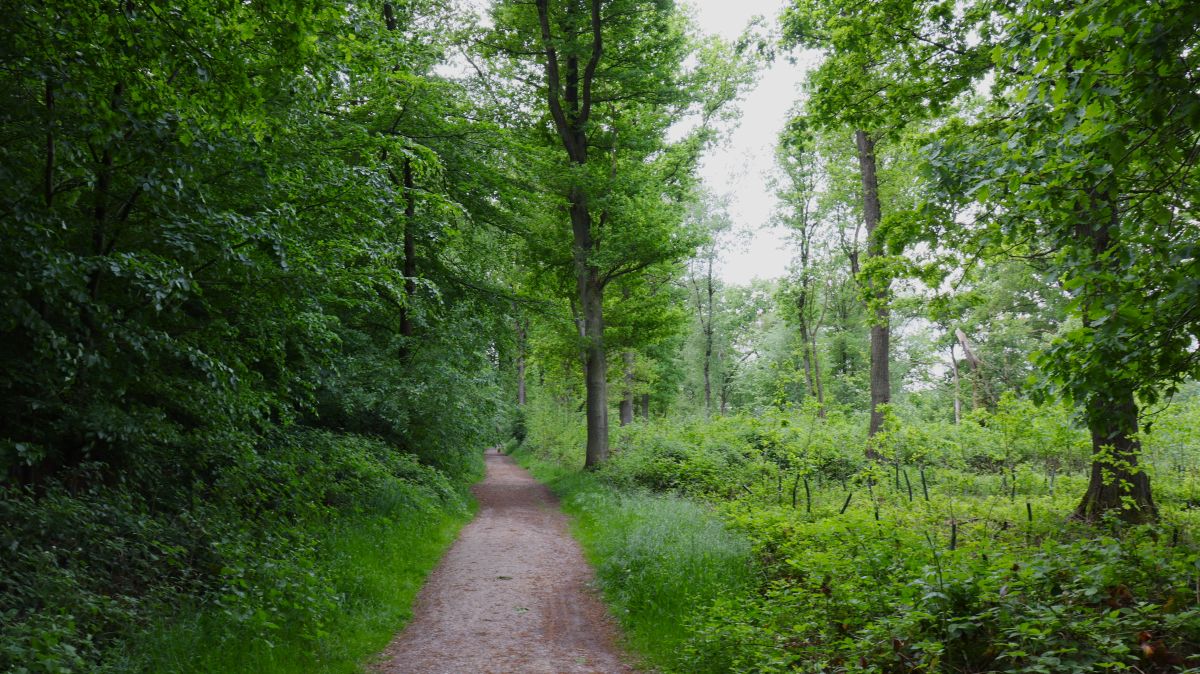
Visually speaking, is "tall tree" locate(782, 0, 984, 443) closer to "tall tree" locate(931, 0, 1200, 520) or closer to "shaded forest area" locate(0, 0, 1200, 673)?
"shaded forest area" locate(0, 0, 1200, 673)

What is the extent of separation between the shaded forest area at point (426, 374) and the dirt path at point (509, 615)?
1.25 feet

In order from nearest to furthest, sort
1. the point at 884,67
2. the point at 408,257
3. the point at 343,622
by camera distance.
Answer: the point at 343,622, the point at 884,67, the point at 408,257

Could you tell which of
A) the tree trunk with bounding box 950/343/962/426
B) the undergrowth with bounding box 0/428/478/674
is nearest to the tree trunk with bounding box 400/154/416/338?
the undergrowth with bounding box 0/428/478/674

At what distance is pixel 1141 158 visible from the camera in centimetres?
414

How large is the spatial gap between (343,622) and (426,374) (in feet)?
24.3

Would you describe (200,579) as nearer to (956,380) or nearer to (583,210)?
(583,210)

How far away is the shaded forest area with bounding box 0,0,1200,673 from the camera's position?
4.21 metres

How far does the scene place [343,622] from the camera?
6.86 m

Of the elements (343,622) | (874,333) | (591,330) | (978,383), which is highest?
(591,330)

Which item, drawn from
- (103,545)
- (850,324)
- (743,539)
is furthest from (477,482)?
(850,324)

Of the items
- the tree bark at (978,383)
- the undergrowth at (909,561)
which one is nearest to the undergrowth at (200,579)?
the undergrowth at (909,561)

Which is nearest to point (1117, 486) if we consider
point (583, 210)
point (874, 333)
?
point (874, 333)

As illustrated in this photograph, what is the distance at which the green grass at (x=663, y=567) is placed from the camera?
273 inches

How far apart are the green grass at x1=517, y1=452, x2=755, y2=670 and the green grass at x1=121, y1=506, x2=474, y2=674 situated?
262 centimetres
